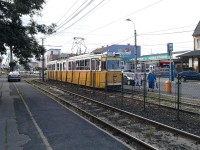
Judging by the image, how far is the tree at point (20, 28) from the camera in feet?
65.7

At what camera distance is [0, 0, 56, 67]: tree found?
65.7ft

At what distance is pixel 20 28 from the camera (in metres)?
21.1

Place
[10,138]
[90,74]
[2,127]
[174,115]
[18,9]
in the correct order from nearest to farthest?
[10,138] → [2,127] → [174,115] → [18,9] → [90,74]

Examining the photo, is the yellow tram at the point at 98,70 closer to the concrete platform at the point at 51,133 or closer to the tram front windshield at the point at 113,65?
the tram front windshield at the point at 113,65

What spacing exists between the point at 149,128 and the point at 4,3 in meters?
13.6

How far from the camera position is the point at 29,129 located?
1073 cm

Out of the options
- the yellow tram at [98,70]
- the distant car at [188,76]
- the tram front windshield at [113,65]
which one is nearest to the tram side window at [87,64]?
the yellow tram at [98,70]

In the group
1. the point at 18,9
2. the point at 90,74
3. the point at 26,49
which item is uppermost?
the point at 18,9

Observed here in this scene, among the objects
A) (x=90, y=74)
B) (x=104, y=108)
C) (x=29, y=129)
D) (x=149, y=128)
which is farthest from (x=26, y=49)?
(x=149, y=128)

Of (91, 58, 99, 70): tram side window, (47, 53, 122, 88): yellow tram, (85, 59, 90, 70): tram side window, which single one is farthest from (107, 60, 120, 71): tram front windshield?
(85, 59, 90, 70): tram side window

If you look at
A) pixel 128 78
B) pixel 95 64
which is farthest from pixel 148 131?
pixel 128 78

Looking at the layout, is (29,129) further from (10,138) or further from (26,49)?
(26,49)

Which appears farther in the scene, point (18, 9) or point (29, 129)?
point (18, 9)

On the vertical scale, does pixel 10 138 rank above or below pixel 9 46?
below
